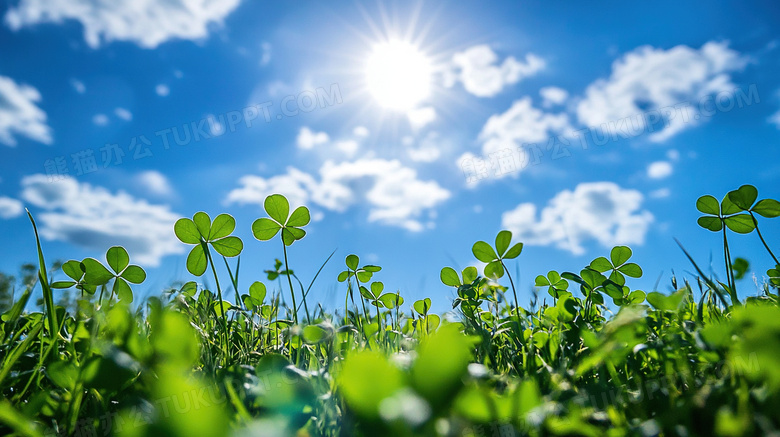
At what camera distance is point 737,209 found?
2.35 m

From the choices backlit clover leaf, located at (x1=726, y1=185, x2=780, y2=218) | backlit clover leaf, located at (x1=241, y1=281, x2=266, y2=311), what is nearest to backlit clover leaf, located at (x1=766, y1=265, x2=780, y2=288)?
backlit clover leaf, located at (x1=726, y1=185, x2=780, y2=218)

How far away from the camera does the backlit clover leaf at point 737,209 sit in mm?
2264

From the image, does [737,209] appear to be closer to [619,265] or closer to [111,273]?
[619,265]

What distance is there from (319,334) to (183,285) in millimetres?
1442

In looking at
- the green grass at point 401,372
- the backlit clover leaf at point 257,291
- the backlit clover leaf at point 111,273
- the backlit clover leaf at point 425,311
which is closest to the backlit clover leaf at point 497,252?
the green grass at point 401,372

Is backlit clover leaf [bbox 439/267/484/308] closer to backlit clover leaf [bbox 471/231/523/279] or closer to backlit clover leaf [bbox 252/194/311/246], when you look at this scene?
backlit clover leaf [bbox 471/231/523/279]

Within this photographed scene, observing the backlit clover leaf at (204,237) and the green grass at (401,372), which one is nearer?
the green grass at (401,372)

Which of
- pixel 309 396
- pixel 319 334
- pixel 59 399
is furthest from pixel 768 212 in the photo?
pixel 59 399

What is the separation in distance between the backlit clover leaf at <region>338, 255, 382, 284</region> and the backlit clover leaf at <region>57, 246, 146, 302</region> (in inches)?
44.8

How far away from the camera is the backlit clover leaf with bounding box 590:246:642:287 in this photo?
2600mm

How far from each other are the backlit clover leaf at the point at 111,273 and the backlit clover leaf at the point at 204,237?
32 cm

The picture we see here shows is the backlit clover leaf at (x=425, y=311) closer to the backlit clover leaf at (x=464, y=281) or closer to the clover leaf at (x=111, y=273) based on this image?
the backlit clover leaf at (x=464, y=281)

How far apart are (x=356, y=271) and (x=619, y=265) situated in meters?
1.62

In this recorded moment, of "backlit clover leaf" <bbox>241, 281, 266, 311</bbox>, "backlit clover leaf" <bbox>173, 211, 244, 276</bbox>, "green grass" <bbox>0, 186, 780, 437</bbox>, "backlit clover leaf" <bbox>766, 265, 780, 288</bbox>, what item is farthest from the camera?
"backlit clover leaf" <bbox>241, 281, 266, 311</bbox>
